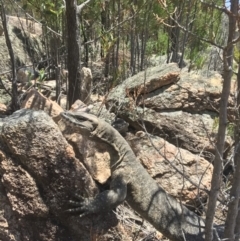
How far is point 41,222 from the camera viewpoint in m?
2.92

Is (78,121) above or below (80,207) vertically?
above

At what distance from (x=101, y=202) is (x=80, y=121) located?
61 centimetres

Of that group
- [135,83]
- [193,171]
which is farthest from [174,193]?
[135,83]

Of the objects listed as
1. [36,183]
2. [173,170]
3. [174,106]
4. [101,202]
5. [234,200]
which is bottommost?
[173,170]

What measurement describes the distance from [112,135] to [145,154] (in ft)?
4.16

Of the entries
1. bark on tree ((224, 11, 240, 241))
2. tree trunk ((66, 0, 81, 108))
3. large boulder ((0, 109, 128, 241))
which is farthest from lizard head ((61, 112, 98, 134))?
tree trunk ((66, 0, 81, 108))

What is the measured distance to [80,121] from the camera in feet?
11.0

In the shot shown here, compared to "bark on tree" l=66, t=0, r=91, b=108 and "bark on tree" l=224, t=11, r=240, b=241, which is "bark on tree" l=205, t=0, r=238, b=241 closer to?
"bark on tree" l=224, t=11, r=240, b=241

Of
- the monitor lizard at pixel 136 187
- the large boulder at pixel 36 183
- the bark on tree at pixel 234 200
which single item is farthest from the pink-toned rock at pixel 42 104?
the bark on tree at pixel 234 200

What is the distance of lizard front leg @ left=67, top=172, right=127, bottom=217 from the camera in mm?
2949

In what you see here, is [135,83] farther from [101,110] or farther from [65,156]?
[65,156]

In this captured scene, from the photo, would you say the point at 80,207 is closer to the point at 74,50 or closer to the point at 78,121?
the point at 78,121

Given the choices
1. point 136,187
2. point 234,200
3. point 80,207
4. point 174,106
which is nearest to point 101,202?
point 80,207

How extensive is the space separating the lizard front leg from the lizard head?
439 mm
